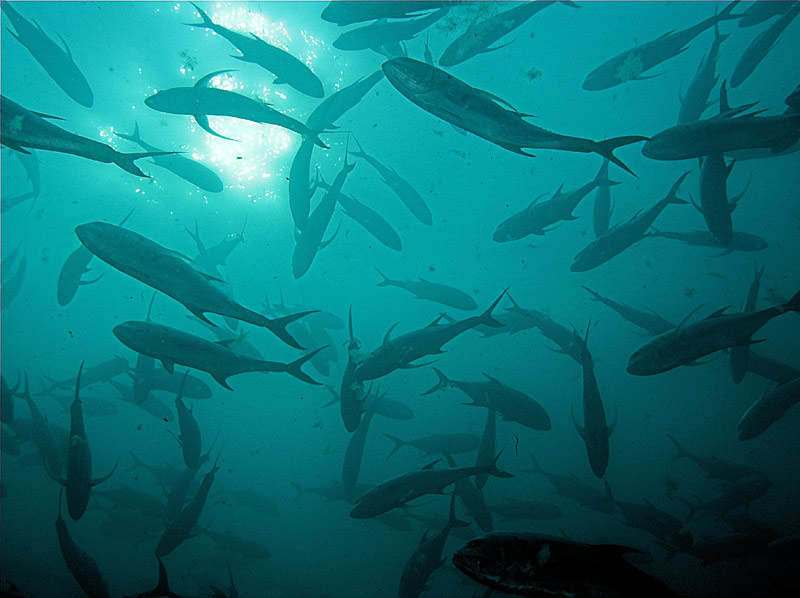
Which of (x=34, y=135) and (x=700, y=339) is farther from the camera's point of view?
(x=700, y=339)

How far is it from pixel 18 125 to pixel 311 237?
3.85m

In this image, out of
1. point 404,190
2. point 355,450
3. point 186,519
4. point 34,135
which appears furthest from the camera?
point 404,190

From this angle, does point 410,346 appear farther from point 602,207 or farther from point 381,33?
point 381,33

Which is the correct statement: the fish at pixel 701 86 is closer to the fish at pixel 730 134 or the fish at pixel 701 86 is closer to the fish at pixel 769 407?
the fish at pixel 730 134

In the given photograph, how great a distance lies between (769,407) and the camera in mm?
5605

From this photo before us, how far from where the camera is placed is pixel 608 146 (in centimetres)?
310

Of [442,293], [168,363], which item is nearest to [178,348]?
[168,363]

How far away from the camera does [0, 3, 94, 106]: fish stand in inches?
214

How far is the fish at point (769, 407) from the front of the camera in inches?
212

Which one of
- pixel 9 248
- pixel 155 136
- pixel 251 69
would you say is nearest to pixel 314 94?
pixel 251 69

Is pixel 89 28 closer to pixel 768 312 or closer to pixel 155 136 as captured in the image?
pixel 155 136

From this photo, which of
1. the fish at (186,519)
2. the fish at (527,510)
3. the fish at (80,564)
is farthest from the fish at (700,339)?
the fish at (80,564)

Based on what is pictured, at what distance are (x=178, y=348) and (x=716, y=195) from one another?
725cm

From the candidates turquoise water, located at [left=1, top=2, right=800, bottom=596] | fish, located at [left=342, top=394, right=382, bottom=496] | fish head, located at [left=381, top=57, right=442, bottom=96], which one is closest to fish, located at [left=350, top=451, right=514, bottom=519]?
turquoise water, located at [left=1, top=2, right=800, bottom=596]
